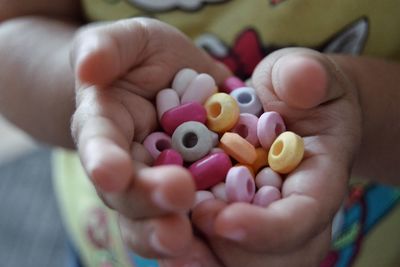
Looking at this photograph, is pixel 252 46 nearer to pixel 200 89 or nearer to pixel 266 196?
pixel 200 89

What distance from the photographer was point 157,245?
0.39 meters

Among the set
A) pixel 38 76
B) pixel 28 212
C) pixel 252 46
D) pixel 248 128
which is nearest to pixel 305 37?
pixel 252 46

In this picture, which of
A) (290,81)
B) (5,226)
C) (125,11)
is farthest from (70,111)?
(5,226)

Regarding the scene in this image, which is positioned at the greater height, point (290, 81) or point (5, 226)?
point (290, 81)

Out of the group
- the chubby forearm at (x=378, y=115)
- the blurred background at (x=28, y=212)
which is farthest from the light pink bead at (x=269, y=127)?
the blurred background at (x=28, y=212)

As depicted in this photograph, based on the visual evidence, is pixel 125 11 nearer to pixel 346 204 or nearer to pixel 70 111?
pixel 70 111

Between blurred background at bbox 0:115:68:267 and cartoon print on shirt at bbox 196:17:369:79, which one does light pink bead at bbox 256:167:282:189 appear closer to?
cartoon print on shirt at bbox 196:17:369:79

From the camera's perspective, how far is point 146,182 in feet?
1.23

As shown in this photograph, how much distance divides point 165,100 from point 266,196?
0.44 feet

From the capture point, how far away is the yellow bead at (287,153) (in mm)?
471

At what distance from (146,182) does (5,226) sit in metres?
0.89

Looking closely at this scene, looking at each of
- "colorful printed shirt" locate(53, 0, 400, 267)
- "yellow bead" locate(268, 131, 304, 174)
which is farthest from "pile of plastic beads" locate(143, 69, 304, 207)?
"colorful printed shirt" locate(53, 0, 400, 267)

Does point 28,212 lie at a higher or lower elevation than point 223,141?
lower

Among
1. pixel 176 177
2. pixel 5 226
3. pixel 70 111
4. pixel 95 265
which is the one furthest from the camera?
pixel 5 226
